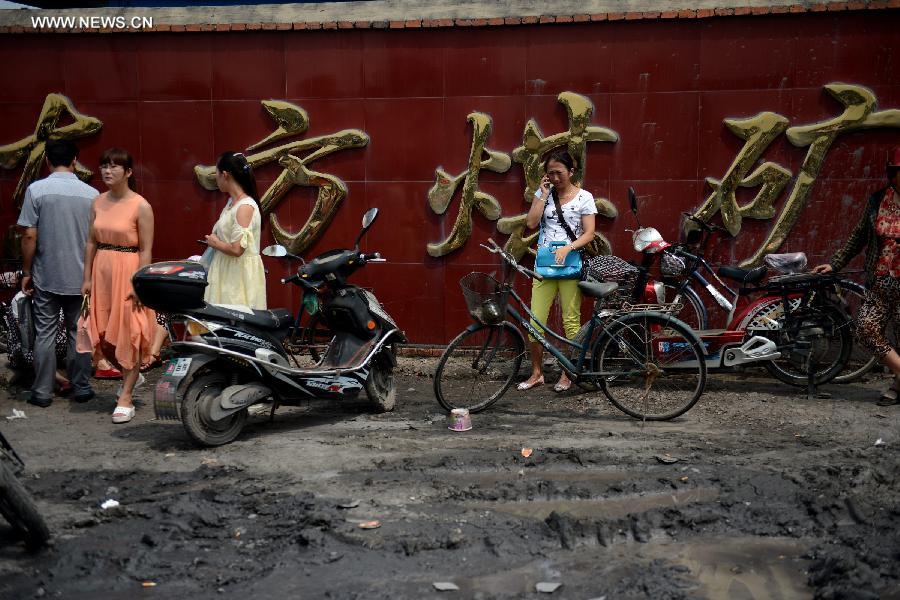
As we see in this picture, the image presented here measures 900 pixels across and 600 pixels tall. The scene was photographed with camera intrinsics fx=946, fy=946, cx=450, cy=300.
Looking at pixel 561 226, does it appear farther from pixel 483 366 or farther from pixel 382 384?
pixel 382 384

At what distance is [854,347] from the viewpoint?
7816mm

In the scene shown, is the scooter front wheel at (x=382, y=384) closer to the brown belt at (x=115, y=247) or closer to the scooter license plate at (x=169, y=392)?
the scooter license plate at (x=169, y=392)

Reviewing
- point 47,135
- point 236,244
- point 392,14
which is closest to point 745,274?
point 392,14

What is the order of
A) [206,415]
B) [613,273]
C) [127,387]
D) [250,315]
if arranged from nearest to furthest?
1. [206,415]
2. [250,315]
3. [127,387]
4. [613,273]

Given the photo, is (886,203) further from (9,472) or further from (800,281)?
(9,472)

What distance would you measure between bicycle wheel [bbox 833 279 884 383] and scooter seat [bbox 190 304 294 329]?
4299mm

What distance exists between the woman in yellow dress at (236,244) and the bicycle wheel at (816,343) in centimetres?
400

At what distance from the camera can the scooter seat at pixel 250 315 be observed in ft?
19.9

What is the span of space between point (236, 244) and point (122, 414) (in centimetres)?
152

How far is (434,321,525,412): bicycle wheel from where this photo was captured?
6.87 metres

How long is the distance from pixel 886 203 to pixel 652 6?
2661 mm

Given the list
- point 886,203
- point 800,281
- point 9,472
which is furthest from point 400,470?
point 886,203

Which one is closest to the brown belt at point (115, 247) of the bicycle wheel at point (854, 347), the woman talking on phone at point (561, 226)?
the woman talking on phone at point (561, 226)

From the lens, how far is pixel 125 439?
6.38 m
